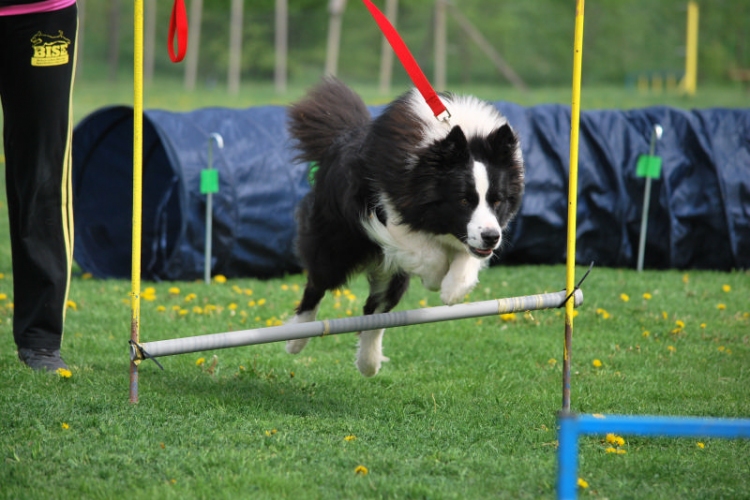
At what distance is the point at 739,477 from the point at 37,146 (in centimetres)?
354

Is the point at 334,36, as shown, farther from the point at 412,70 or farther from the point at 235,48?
the point at 412,70

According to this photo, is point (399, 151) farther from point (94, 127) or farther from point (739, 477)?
point (94, 127)

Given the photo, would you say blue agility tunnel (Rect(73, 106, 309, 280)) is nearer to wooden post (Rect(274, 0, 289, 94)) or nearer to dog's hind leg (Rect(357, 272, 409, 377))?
dog's hind leg (Rect(357, 272, 409, 377))

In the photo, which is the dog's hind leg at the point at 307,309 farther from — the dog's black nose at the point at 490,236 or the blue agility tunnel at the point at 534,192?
the blue agility tunnel at the point at 534,192

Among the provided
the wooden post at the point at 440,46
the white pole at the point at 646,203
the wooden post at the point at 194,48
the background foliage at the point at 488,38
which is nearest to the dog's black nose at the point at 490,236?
the white pole at the point at 646,203

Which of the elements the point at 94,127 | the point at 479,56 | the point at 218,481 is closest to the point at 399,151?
the point at 218,481

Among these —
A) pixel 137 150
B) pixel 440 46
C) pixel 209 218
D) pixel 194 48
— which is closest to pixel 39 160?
pixel 137 150

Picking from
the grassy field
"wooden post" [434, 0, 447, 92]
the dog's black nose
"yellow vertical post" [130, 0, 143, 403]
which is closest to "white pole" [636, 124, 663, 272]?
the grassy field

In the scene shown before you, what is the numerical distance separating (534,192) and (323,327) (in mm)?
4518

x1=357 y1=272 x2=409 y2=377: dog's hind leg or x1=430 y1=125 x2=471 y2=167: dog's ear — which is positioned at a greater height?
x1=430 y1=125 x2=471 y2=167: dog's ear

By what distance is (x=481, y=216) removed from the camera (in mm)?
3857

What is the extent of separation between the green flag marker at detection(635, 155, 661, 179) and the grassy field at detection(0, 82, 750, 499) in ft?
3.87

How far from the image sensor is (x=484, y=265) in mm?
4480

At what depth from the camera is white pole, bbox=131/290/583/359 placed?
12.4 feet
